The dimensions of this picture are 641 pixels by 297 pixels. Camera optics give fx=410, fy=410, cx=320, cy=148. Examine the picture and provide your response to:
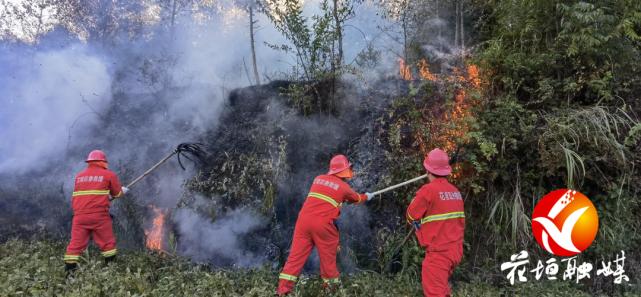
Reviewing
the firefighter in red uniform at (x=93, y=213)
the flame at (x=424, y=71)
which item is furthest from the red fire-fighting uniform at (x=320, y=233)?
the flame at (x=424, y=71)

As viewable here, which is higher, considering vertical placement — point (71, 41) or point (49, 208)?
point (71, 41)

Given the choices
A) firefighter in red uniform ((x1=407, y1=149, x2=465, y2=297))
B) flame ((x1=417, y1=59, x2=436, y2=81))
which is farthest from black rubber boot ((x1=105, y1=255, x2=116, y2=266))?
flame ((x1=417, y1=59, x2=436, y2=81))

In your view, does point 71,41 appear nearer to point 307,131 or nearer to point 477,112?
point 307,131

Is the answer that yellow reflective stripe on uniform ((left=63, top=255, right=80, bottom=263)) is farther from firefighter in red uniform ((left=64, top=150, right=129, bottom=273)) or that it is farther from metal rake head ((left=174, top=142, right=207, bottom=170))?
metal rake head ((left=174, top=142, right=207, bottom=170))

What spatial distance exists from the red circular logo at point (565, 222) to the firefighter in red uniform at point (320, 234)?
9.11 feet

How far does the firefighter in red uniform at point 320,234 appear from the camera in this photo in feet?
15.9

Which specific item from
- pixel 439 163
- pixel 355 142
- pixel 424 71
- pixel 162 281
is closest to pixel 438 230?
pixel 439 163

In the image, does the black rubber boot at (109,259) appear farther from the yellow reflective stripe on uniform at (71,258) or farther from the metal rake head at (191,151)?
the metal rake head at (191,151)

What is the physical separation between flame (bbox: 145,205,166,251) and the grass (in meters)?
0.74

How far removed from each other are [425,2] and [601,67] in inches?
147

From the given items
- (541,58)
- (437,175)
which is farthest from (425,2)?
(437,175)

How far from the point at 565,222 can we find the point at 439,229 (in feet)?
7.30

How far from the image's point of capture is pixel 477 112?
6.30 m

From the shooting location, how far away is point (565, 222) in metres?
5.52
